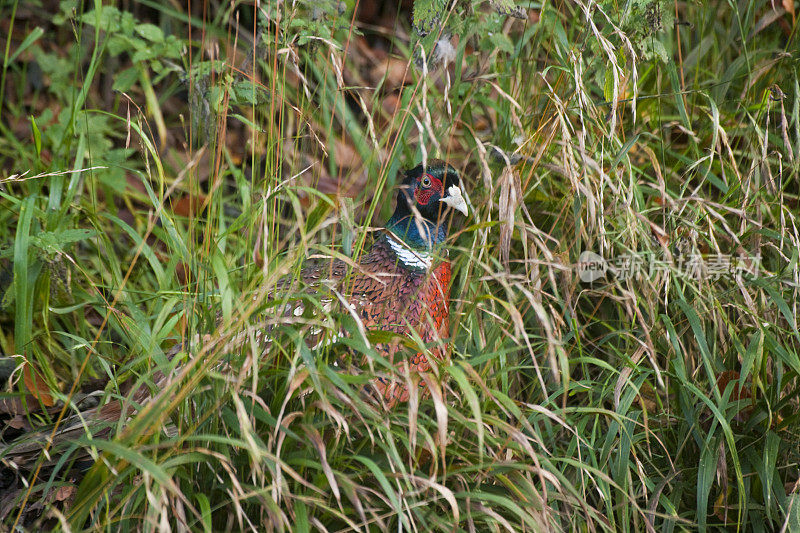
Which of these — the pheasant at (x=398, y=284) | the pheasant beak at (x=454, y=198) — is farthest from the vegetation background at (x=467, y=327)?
the pheasant beak at (x=454, y=198)

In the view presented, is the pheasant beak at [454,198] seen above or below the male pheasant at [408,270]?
above

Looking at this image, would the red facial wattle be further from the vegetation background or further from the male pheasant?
the vegetation background

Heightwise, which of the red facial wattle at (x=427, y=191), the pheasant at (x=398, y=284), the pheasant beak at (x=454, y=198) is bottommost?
the pheasant at (x=398, y=284)

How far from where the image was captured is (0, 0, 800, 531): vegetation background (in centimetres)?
168

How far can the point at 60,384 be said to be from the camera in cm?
258

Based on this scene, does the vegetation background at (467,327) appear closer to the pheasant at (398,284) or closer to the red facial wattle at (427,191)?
the pheasant at (398,284)

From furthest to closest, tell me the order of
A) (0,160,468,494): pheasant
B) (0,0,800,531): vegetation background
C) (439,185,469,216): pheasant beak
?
(439,185,469,216): pheasant beak
(0,160,468,494): pheasant
(0,0,800,531): vegetation background

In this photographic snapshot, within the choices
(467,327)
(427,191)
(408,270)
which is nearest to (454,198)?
(427,191)

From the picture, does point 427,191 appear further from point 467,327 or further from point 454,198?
point 467,327

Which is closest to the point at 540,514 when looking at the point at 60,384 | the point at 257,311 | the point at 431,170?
the point at 257,311

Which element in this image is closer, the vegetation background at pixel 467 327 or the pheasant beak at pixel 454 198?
the vegetation background at pixel 467 327

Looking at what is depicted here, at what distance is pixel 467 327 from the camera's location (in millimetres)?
2303

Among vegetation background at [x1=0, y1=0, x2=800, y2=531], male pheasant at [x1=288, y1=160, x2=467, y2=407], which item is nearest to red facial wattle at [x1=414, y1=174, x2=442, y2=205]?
male pheasant at [x1=288, y1=160, x2=467, y2=407]

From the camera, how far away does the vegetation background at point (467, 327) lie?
168 centimetres
